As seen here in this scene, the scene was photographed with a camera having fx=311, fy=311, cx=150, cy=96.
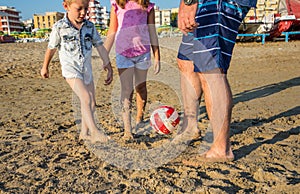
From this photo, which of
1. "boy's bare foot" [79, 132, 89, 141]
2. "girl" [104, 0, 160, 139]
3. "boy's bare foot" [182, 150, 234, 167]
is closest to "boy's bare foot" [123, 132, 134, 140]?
"girl" [104, 0, 160, 139]

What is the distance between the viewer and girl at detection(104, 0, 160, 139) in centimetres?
324

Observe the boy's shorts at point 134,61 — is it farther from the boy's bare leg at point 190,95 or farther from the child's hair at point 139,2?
the child's hair at point 139,2

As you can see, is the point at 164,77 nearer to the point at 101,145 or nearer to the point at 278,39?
the point at 101,145

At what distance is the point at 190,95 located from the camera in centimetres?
309

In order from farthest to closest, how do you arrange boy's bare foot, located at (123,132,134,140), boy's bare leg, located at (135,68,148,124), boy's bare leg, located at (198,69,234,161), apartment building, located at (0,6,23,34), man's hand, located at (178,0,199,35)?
apartment building, located at (0,6,23,34) → boy's bare leg, located at (135,68,148,124) → boy's bare foot, located at (123,132,134,140) → boy's bare leg, located at (198,69,234,161) → man's hand, located at (178,0,199,35)

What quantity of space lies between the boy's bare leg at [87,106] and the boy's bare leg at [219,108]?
44.4 inches

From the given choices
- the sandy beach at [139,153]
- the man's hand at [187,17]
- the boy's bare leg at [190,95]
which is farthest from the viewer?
the boy's bare leg at [190,95]

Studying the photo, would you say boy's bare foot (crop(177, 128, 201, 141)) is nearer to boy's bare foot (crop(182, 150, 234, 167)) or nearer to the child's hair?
boy's bare foot (crop(182, 150, 234, 167))

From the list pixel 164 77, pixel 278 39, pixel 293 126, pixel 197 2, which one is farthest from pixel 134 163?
pixel 278 39

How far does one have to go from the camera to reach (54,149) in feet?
9.62

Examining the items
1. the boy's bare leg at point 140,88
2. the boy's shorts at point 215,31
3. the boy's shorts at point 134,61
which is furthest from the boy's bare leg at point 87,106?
the boy's shorts at point 215,31

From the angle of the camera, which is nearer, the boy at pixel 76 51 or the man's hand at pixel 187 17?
the man's hand at pixel 187 17

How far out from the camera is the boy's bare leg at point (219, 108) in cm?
245

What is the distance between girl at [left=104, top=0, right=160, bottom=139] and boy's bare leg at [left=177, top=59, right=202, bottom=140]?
0.45m
